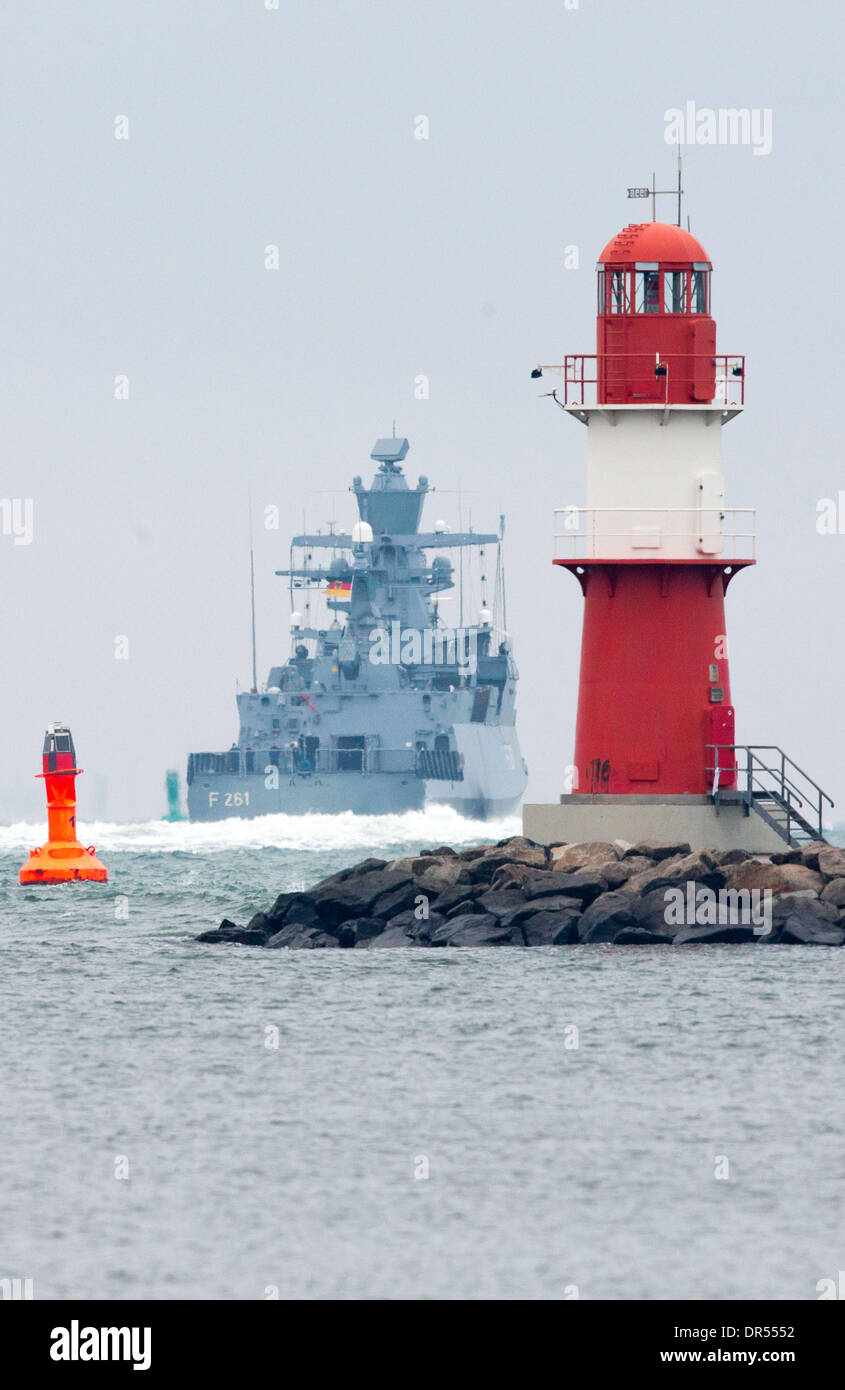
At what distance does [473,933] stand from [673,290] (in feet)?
28.3

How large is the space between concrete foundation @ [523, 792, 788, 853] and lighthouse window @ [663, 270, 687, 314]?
20.7 feet

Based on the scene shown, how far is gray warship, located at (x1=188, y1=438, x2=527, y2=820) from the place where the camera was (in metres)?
92.4

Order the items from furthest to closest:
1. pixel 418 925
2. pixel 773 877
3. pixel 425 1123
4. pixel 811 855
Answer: pixel 418 925 → pixel 811 855 → pixel 773 877 → pixel 425 1123

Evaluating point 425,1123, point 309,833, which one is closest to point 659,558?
point 425,1123

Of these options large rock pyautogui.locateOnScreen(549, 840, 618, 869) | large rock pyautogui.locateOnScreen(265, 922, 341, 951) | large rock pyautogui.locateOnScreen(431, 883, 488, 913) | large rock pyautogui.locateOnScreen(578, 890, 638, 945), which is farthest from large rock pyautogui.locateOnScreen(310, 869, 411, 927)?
large rock pyautogui.locateOnScreen(578, 890, 638, 945)

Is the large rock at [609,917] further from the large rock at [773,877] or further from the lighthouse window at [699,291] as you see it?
the lighthouse window at [699,291]

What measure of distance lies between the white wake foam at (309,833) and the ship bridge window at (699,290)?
4558cm

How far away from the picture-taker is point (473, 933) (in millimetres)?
31266

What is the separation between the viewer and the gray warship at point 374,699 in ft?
303

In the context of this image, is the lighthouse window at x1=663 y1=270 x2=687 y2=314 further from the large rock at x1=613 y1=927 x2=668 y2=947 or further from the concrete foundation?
the large rock at x1=613 y1=927 x2=668 y2=947

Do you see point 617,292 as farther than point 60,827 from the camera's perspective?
No

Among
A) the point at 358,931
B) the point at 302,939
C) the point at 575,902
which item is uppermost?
the point at 575,902

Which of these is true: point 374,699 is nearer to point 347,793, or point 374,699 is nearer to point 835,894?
point 347,793
